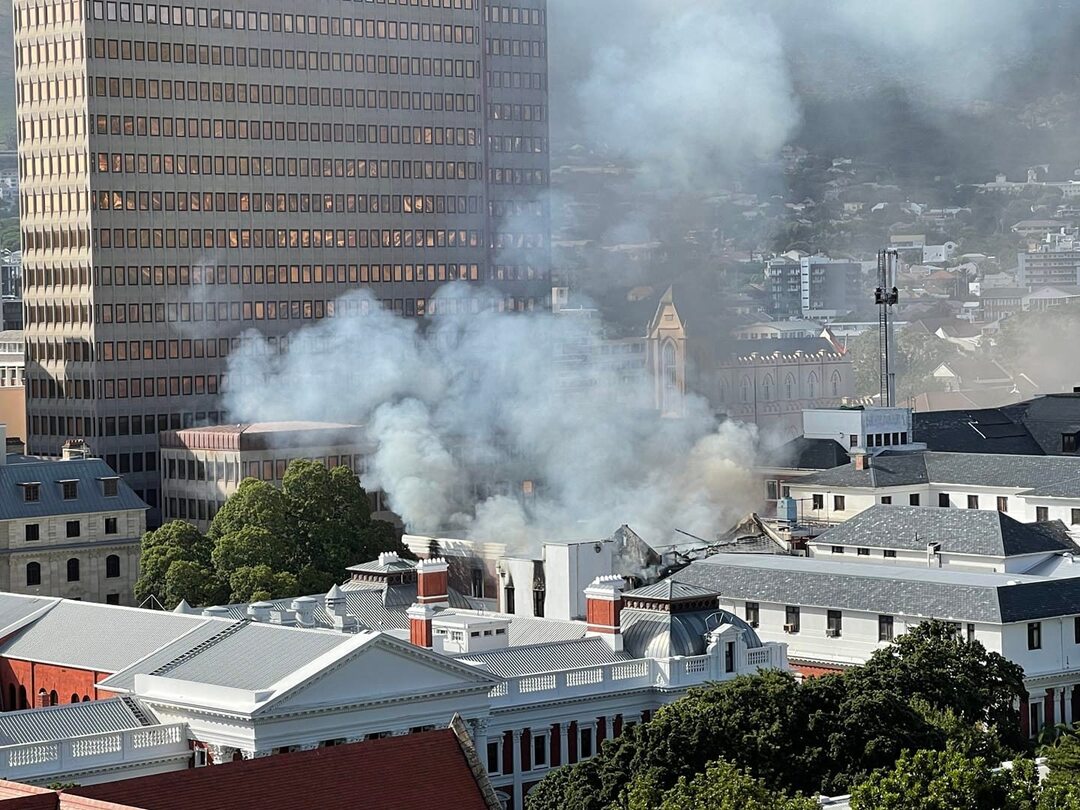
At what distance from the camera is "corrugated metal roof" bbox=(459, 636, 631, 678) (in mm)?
103812

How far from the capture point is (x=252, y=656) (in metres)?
95.4

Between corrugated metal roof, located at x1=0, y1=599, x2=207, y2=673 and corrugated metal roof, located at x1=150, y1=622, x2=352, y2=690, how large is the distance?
4925 mm

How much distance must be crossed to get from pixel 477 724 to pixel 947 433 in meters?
108

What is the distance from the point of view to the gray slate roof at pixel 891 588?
121438 mm

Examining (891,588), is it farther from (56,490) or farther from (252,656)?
(56,490)

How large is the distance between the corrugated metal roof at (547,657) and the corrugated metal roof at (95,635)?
1157cm

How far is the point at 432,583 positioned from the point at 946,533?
126 feet

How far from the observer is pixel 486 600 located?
137m

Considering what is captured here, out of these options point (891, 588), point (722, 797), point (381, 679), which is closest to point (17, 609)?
point (381, 679)

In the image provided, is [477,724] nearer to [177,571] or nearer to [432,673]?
[432,673]

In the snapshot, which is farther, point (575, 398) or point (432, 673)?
point (575, 398)

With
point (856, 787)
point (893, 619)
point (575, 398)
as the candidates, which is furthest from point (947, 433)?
point (856, 787)

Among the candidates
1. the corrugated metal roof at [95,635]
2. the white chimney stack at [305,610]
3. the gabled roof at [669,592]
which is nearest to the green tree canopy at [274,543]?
the white chimney stack at [305,610]

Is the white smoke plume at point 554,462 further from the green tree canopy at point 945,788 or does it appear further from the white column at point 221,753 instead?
the green tree canopy at point 945,788
